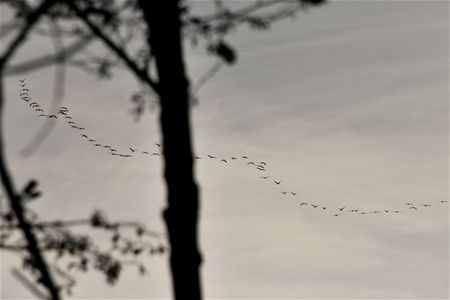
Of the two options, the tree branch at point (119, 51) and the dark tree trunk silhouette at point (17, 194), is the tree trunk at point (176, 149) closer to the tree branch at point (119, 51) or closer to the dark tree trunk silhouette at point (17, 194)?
the tree branch at point (119, 51)

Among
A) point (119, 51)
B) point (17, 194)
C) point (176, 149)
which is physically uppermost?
point (119, 51)

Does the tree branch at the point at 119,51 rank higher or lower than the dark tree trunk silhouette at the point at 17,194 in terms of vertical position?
higher

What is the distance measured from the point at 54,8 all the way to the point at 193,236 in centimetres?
311

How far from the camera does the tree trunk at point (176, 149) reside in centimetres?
715

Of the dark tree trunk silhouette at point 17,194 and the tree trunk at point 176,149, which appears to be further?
the tree trunk at point 176,149

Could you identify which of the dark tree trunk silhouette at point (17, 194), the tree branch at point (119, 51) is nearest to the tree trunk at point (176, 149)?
the tree branch at point (119, 51)

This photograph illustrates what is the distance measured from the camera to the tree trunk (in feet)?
23.5

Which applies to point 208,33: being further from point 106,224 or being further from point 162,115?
point 106,224

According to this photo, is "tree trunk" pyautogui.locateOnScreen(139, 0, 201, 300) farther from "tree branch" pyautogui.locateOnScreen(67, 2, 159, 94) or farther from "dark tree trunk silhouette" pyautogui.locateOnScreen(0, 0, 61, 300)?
"dark tree trunk silhouette" pyautogui.locateOnScreen(0, 0, 61, 300)

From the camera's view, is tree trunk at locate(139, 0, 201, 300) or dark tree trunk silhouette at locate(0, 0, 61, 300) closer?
dark tree trunk silhouette at locate(0, 0, 61, 300)

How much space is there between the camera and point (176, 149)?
720cm

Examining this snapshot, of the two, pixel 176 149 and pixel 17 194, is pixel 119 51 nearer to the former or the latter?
pixel 176 149

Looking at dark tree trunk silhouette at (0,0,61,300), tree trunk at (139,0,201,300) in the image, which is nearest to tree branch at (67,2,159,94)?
tree trunk at (139,0,201,300)

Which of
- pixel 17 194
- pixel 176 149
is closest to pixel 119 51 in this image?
pixel 176 149
